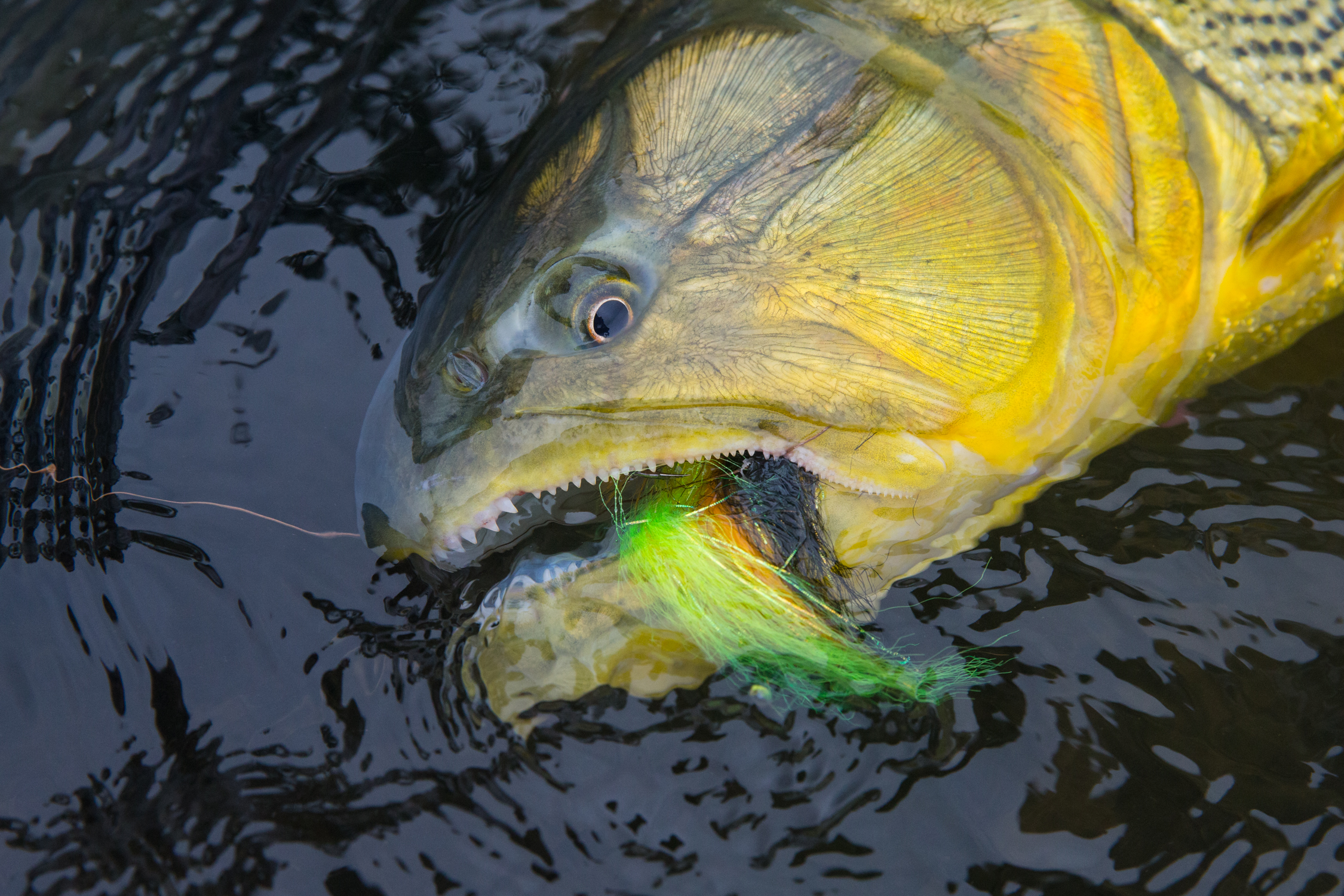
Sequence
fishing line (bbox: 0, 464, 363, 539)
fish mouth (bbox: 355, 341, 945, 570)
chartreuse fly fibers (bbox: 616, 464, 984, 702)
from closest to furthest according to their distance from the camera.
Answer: fish mouth (bbox: 355, 341, 945, 570), chartreuse fly fibers (bbox: 616, 464, 984, 702), fishing line (bbox: 0, 464, 363, 539)

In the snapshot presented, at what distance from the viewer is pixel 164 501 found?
8.61 feet

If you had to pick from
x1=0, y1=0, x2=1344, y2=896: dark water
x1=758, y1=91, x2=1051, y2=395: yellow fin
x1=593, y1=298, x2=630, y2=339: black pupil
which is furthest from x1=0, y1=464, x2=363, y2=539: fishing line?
x1=758, y1=91, x2=1051, y2=395: yellow fin

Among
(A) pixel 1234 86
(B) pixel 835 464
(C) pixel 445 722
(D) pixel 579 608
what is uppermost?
(A) pixel 1234 86

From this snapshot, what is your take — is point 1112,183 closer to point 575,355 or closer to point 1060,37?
point 1060,37

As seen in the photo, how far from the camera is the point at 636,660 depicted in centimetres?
227

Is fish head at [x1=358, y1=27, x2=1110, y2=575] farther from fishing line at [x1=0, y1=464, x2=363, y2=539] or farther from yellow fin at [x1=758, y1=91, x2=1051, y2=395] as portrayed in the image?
fishing line at [x1=0, y1=464, x2=363, y2=539]

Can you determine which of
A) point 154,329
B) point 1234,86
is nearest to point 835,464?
point 1234,86

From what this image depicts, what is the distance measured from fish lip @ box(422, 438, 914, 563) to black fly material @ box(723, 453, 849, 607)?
5 centimetres

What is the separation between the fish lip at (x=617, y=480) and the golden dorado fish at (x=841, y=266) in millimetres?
11

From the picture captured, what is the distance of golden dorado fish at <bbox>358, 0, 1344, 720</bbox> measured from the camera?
214 centimetres

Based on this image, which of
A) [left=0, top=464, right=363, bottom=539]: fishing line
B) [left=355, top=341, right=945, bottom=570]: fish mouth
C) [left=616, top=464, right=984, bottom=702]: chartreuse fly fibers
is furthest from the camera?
[left=0, top=464, right=363, bottom=539]: fishing line

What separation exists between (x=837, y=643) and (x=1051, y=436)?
2.60ft

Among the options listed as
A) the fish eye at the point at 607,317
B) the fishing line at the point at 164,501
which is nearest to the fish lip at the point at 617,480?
the fish eye at the point at 607,317

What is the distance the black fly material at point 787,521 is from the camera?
2.31m
